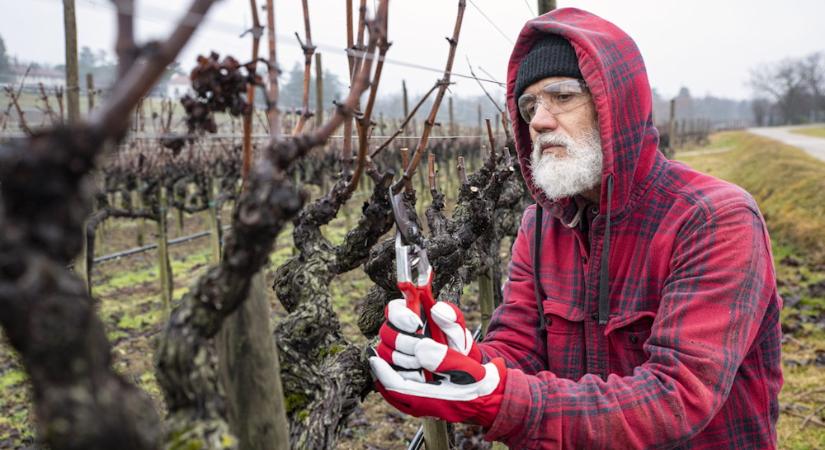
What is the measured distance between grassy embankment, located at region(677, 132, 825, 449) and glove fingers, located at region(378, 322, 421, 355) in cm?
386

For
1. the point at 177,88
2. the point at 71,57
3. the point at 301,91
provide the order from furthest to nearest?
the point at 301,91 → the point at 177,88 → the point at 71,57

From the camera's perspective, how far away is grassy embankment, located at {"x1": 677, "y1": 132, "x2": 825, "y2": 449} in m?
4.51

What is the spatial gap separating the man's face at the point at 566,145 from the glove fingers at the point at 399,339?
86 centimetres

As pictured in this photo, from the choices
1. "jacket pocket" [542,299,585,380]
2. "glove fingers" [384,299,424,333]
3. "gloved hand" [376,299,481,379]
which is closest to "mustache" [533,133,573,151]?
"jacket pocket" [542,299,585,380]

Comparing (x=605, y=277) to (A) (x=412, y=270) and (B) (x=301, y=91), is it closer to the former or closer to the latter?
(A) (x=412, y=270)

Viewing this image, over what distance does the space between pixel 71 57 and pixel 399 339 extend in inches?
152

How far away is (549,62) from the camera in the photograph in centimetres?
218

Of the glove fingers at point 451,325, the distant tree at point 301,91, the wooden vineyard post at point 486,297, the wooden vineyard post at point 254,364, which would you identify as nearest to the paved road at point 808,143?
the distant tree at point 301,91

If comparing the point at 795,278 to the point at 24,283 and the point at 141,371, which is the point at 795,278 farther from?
the point at 24,283

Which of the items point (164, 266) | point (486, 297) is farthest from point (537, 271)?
point (164, 266)

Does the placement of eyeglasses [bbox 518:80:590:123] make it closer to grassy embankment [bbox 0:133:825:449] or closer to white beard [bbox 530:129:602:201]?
white beard [bbox 530:129:602:201]

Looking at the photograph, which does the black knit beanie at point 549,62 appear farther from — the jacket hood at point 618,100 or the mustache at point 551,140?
the mustache at point 551,140

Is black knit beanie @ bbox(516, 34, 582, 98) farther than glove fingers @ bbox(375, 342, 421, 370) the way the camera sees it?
Yes

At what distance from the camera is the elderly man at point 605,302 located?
1665 mm
